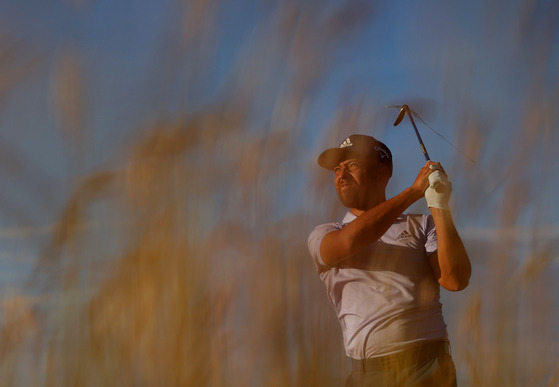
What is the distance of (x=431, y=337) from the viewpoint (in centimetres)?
174

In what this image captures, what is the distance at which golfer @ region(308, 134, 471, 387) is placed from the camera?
5.29ft

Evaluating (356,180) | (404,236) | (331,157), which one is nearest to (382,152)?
(356,180)

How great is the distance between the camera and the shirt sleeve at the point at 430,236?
188cm

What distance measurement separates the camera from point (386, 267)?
1.96m

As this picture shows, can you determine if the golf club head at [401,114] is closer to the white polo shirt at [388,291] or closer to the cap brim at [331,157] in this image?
the cap brim at [331,157]

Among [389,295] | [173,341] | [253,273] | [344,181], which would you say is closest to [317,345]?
[253,273]

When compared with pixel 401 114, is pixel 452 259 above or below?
below

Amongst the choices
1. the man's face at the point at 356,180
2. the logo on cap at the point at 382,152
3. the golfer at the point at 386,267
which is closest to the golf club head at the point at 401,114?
the golfer at the point at 386,267

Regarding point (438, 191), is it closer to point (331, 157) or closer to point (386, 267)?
point (331, 157)

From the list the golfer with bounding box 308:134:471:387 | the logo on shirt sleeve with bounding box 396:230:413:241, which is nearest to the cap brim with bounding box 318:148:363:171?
the golfer with bounding box 308:134:471:387

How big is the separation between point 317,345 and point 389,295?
45 cm

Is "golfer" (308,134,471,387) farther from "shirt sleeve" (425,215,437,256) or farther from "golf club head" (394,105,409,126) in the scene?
"golf club head" (394,105,409,126)

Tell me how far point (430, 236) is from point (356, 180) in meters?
0.27

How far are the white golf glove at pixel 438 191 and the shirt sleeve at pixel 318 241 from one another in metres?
0.27
